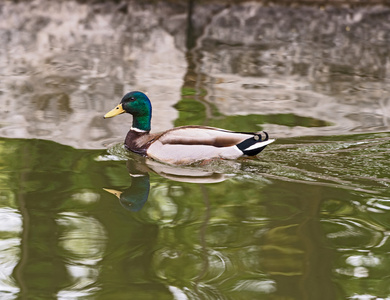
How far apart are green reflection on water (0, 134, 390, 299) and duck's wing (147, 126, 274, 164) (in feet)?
0.43

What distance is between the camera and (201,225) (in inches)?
211

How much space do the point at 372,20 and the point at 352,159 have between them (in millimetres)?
9543

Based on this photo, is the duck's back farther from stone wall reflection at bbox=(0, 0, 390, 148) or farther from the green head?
stone wall reflection at bbox=(0, 0, 390, 148)

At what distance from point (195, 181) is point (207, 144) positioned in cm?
45

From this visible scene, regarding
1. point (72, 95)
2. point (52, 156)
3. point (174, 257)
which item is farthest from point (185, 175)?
point (72, 95)

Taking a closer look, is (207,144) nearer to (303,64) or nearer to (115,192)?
(115,192)

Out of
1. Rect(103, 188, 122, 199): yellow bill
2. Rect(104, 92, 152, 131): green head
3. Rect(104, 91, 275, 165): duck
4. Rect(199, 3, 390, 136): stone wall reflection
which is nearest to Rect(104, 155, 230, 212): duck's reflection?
Rect(103, 188, 122, 199): yellow bill

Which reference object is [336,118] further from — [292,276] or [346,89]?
[292,276]

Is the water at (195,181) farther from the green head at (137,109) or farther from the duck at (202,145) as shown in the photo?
the green head at (137,109)

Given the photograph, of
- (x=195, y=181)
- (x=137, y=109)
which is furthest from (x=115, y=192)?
(x=137, y=109)

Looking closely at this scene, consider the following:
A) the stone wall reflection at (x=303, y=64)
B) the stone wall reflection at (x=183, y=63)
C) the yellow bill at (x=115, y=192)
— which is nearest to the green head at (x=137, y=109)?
the stone wall reflection at (x=183, y=63)

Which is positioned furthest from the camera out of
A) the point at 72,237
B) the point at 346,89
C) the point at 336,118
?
the point at 346,89

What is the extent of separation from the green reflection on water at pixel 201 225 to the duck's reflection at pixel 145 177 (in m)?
0.03

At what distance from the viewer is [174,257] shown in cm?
480
